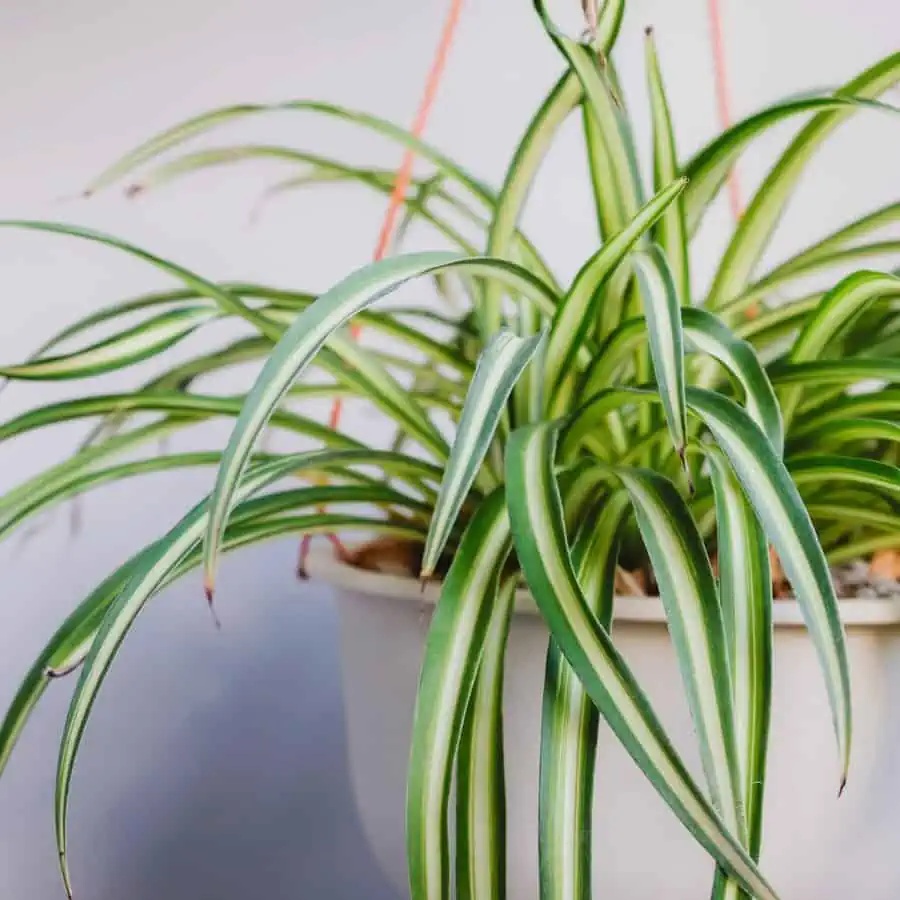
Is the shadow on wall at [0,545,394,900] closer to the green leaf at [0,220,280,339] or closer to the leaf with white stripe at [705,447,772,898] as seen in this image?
the green leaf at [0,220,280,339]

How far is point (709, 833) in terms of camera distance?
286 mm

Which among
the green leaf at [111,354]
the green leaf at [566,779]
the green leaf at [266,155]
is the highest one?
the green leaf at [266,155]

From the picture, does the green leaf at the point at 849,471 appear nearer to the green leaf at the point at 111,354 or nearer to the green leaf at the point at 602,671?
the green leaf at the point at 602,671

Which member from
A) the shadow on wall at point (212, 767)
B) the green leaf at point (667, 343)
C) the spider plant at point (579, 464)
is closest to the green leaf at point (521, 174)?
the spider plant at point (579, 464)

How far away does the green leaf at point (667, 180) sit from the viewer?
0.48 metres

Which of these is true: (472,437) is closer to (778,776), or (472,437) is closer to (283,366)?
(283,366)

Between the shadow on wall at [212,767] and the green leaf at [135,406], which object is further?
the shadow on wall at [212,767]

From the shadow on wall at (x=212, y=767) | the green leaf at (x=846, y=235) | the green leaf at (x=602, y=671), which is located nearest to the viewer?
the green leaf at (x=602, y=671)

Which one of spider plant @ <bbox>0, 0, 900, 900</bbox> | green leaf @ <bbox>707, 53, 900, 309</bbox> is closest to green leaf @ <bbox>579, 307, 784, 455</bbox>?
spider plant @ <bbox>0, 0, 900, 900</bbox>

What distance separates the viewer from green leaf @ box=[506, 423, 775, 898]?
29 centimetres

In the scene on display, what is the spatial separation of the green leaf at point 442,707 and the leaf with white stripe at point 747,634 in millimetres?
85

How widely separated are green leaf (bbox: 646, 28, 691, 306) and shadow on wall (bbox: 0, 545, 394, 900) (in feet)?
1.64

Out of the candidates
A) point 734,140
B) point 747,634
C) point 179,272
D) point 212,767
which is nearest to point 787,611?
point 747,634

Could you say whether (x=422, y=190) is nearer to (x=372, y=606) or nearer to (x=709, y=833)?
(x=372, y=606)
